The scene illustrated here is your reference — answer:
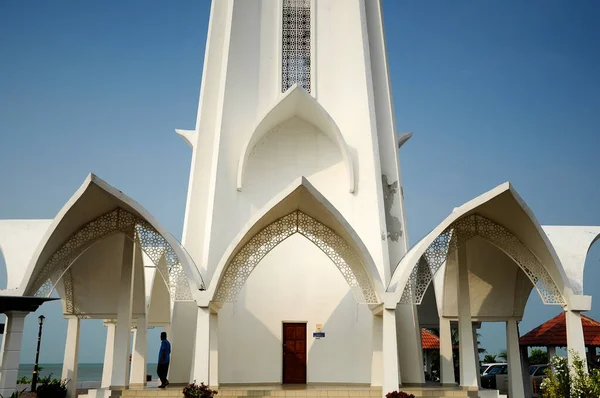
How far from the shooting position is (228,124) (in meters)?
14.7

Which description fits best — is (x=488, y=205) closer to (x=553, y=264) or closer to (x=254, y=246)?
(x=553, y=264)

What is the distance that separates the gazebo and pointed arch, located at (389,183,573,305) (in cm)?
560

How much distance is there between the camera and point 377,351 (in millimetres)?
12312

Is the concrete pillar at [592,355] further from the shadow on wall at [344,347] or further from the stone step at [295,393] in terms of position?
the stone step at [295,393]

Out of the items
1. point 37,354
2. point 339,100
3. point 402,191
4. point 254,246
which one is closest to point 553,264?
point 402,191

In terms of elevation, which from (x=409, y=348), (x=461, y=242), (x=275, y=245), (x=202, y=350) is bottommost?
(x=202, y=350)

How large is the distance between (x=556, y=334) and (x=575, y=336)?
6.16 m

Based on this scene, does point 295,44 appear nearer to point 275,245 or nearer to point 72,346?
point 275,245

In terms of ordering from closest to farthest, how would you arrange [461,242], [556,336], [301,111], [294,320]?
[461,242], [294,320], [301,111], [556,336]

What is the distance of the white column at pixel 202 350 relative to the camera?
34.7 feet

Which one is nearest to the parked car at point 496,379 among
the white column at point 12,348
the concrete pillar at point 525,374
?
the concrete pillar at point 525,374

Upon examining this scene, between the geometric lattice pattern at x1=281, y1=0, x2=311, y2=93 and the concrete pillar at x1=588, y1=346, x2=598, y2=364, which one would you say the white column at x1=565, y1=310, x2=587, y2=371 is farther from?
the geometric lattice pattern at x1=281, y1=0, x2=311, y2=93

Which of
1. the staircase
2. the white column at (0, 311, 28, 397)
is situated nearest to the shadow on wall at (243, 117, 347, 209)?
the staircase

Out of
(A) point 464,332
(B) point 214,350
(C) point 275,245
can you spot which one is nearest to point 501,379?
(A) point 464,332
